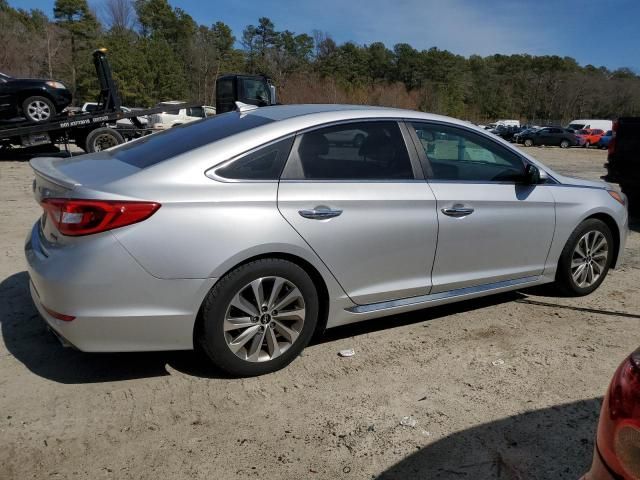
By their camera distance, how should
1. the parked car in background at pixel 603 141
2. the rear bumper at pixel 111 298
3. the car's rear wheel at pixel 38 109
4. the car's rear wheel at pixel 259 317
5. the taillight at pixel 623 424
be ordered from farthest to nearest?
the parked car in background at pixel 603 141 → the car's rear wheel at pixel 38 109 → the car's rear wheel at pixel 259 317 → the rear bumper at pixel 111 298 → the taillight at pixel 623 424

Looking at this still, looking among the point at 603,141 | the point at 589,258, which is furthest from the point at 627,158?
the point at 603,141

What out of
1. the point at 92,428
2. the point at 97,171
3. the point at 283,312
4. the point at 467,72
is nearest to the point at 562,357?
the point at 283,312

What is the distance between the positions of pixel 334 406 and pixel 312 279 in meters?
0.74

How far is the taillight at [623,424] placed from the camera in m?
1.32

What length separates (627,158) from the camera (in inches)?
305

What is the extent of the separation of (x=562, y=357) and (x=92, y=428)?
285 centimetres

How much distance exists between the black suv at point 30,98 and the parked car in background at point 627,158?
11.7 m

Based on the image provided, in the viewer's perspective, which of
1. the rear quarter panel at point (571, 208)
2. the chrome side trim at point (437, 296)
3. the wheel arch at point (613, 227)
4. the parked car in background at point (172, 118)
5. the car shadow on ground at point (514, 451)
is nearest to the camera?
the car shadow on ground at point (514, 451)

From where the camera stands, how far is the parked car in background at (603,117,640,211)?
24.9ft

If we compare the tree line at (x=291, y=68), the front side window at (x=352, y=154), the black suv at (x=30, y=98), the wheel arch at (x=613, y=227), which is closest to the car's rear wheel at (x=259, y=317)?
the front side window at (x=352, y=154)

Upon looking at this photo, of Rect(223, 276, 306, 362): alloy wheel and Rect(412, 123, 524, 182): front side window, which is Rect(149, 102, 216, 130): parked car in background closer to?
Rect(412, 123, 524, 182): front side window

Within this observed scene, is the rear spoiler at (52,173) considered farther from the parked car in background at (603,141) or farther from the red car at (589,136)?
the red car at (589,136)

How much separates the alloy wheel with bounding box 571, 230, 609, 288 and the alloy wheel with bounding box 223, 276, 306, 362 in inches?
103

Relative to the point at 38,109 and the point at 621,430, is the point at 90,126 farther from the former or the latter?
the point at 621,430
